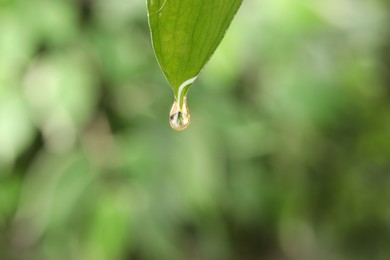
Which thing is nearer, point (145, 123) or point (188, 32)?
point (188, 32)

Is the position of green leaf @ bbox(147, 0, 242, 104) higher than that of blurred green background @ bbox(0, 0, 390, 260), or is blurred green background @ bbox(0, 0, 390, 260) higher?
green leaf @ bbox(147, 0, 242, 104)

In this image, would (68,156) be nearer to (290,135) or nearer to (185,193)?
(185,193)

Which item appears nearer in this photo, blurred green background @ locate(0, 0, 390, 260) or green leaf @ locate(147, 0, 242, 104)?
green leaf @ locate(147, 0, 242, 104)

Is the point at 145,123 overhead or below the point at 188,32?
below

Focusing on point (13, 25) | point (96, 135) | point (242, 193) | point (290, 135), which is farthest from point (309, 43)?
point (13, 25)
